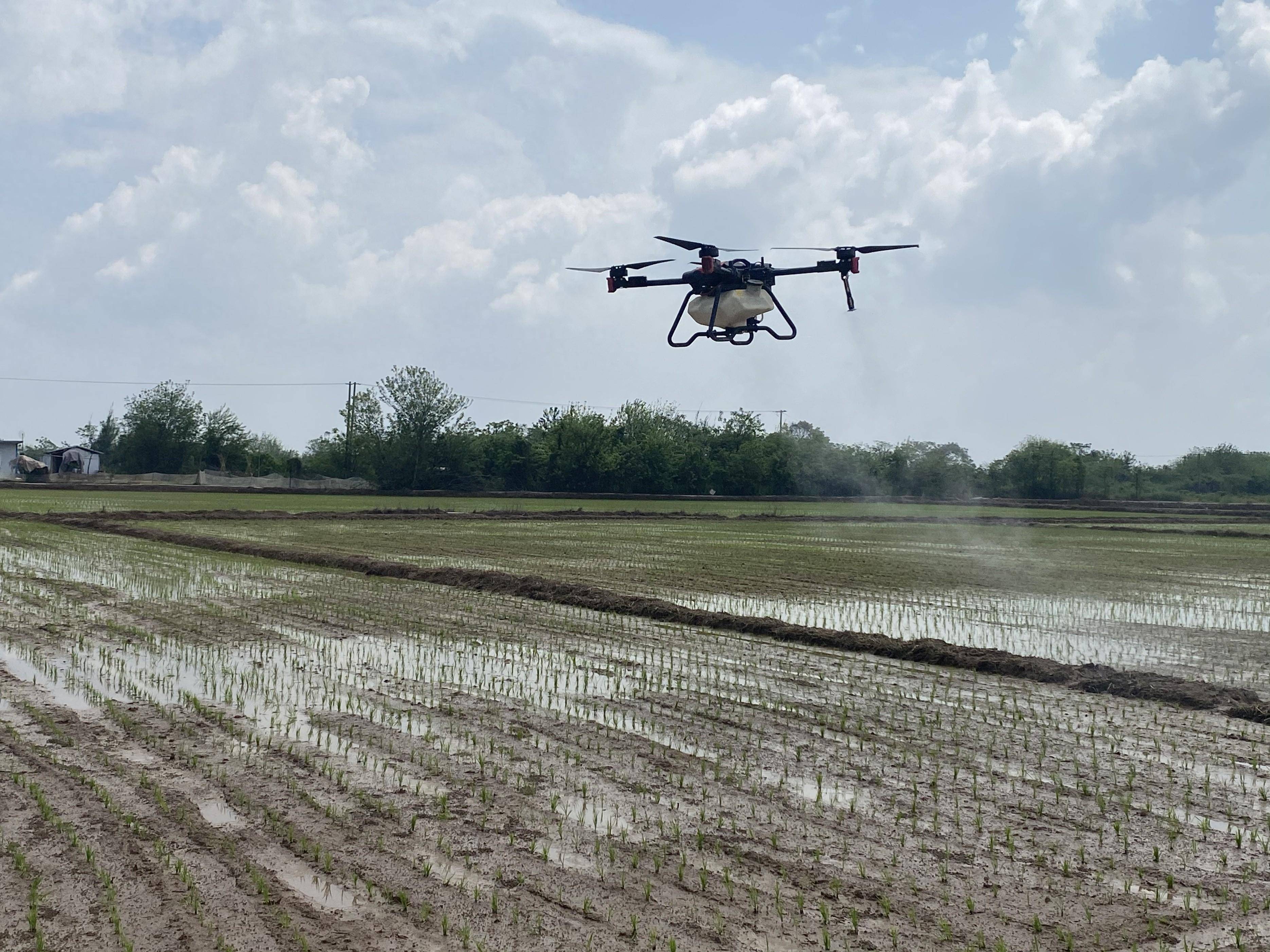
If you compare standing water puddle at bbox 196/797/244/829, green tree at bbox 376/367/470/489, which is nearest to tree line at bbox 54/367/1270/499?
green tree at bbox 376/367/470/489

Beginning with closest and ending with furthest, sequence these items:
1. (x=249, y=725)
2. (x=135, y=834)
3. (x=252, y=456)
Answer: (x=135, y=834)
(x=249, y=725)
(x=252, y=456)

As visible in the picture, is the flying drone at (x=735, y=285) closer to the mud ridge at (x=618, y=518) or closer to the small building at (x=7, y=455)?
the mud ridge at (x=618, y=518)

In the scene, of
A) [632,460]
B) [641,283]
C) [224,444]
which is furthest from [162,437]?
[641,283]

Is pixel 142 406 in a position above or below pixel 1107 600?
above

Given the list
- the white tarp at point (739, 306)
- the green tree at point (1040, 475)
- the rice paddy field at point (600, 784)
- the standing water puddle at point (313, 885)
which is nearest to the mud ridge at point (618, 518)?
the green tree at point (1040, 475)

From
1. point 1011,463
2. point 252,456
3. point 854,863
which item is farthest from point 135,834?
point 252,456

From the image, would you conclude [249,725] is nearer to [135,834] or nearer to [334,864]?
[135,834]

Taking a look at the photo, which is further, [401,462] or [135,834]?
[401,462]
